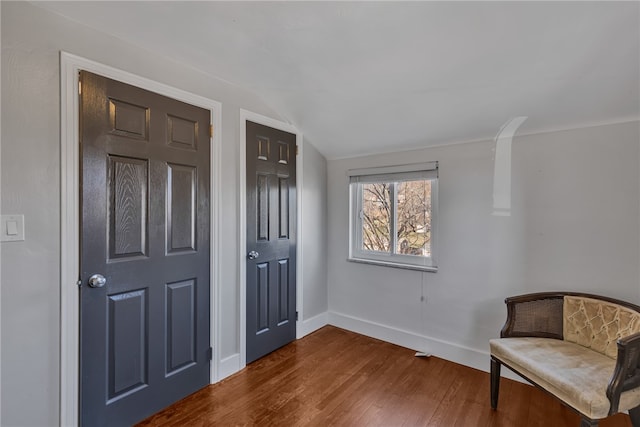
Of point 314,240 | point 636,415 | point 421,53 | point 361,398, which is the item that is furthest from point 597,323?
point 314,240

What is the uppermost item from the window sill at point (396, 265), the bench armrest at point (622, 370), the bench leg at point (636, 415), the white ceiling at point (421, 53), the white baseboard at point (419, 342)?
the white ceiling at point (421, 53)

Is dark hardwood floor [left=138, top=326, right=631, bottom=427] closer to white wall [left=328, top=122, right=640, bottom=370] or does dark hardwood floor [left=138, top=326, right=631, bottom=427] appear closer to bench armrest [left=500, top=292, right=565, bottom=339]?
white wall [left=328, top=122, right=640, bottom=370]

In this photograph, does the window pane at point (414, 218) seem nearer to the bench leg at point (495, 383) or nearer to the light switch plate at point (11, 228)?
the bench leg at point (495, 383)

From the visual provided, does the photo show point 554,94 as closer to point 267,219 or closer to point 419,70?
point 419,70

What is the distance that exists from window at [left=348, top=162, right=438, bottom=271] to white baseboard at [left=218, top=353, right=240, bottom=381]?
1.47 meters

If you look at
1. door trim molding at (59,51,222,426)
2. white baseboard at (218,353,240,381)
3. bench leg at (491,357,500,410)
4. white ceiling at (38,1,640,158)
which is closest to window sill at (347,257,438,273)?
bench leg at (491,357,500,410)

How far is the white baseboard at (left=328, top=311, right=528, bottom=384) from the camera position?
2.35 metres

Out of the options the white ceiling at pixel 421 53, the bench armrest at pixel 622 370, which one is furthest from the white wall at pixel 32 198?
the bench armrest at pixel 622 370

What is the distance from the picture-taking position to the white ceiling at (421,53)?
4.63ft

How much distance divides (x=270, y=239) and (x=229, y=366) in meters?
1.03

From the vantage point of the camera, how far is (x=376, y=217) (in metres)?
3.08

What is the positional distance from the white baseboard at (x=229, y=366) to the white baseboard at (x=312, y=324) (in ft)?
2.40

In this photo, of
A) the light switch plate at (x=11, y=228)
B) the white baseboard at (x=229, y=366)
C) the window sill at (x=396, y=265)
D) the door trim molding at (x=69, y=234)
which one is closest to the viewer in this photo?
the light switch plate at (x=11, y=228)

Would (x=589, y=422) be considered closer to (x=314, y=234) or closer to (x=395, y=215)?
(x=395, y=215)
